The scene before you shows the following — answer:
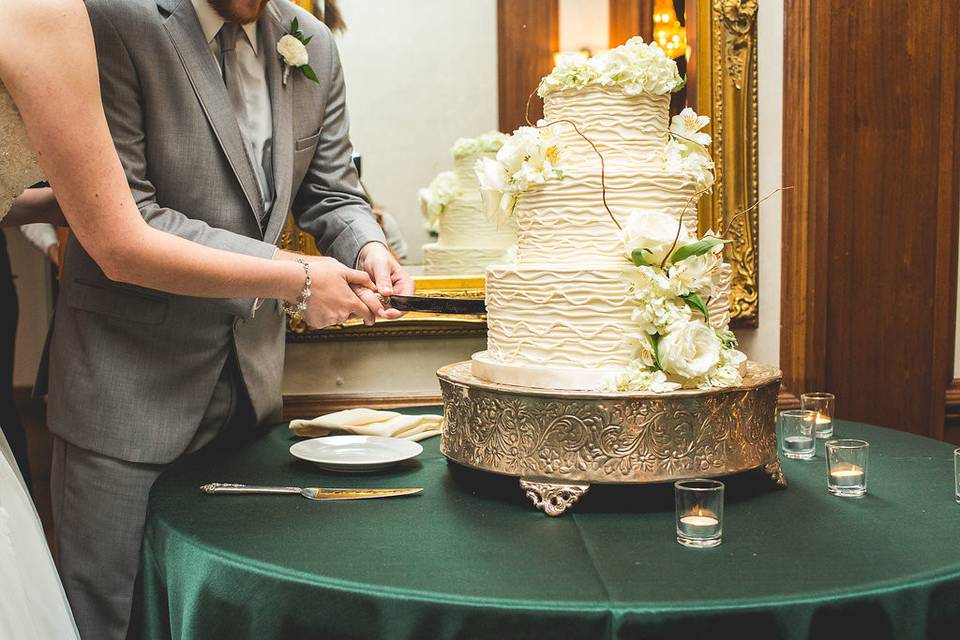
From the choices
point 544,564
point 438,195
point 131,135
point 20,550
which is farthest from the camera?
point 438,195

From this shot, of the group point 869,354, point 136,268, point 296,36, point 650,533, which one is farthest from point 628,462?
point 869,354

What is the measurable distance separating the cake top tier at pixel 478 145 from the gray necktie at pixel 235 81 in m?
1.02

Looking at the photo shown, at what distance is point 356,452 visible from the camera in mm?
1905

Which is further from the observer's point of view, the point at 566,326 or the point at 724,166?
the point at 724,166

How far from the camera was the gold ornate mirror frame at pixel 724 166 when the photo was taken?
9.80ft

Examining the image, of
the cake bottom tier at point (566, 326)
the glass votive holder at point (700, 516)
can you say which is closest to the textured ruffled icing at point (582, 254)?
the cake bottom tier at point (566, 326)

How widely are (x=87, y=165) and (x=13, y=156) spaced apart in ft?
0.45

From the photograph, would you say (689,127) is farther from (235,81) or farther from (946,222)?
(946,222)

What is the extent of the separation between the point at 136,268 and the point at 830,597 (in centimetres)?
122

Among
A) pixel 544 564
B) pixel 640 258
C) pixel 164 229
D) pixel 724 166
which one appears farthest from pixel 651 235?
pixel 724 166

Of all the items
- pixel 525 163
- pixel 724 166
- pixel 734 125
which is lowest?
pixel 525 163

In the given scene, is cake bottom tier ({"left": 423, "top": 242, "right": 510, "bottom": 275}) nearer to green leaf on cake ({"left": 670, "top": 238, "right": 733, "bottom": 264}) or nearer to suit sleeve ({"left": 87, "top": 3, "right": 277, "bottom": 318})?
suit sleeve ({"left": 87, "top": 3, "right": 277, "bottom": 318})

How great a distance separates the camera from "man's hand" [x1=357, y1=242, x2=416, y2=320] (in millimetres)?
2111

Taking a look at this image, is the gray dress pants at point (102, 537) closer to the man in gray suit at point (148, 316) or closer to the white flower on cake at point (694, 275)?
the man in gray suit at point (148, 316)
